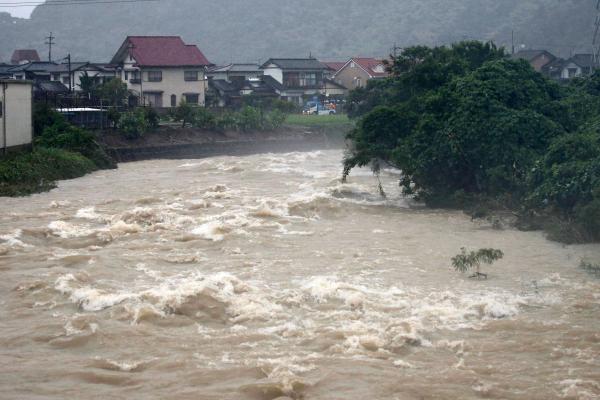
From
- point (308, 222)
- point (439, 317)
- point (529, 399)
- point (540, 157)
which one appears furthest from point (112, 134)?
point (529, 399)

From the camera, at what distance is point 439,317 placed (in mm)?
11391

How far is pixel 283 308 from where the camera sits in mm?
11805

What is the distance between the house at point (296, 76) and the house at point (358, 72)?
367cm

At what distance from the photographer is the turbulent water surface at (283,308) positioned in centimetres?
924

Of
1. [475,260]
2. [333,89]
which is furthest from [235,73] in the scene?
[475,260]

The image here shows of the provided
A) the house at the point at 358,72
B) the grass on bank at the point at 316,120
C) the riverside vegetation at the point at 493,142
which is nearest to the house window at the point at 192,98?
the grass on bank at the point at 316,120

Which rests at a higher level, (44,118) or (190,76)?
(190,76)

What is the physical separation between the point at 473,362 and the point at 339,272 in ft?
14.7

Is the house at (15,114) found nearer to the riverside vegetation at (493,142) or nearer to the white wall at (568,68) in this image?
the riverside vegetation at (493,142)

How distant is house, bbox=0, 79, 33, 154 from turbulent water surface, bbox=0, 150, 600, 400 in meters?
6.72

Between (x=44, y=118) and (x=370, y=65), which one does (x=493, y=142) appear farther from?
(x=370, y=65)

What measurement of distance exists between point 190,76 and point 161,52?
2170mm

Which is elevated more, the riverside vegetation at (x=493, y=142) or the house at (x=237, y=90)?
the house at (x=237, y=90)

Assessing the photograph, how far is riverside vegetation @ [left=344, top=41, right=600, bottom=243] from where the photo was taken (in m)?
18.2
